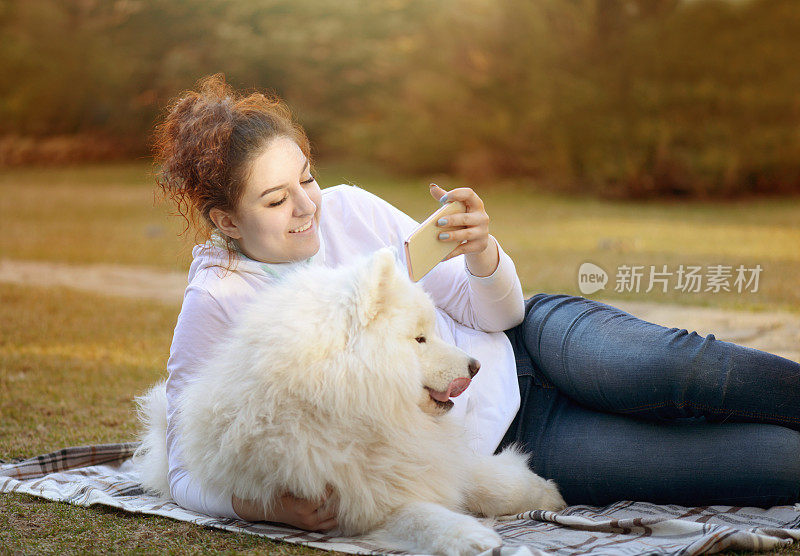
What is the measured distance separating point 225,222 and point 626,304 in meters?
4.12

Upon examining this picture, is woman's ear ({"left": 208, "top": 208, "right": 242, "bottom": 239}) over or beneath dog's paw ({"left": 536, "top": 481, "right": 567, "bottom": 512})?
over

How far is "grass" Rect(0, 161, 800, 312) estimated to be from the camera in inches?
277

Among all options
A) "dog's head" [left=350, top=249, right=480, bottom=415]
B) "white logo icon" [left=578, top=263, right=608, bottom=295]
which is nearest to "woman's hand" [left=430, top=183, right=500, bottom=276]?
"dog's head" [left=350, top=249, right=480, bottom=415]

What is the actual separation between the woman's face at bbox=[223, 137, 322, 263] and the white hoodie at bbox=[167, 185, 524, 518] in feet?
0.19

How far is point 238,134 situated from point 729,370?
4.96 ft

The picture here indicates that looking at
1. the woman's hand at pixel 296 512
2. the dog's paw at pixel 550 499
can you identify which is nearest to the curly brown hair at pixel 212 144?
the woman's hand at pixel 296 512

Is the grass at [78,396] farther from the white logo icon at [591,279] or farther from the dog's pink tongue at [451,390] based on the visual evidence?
the white logo icon at [591,279]

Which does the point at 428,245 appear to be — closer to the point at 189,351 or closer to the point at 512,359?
the point at 512,359

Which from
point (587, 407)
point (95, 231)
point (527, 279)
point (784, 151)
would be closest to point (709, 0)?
point (784, 151)

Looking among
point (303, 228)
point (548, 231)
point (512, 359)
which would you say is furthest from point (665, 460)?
point (548, 231)

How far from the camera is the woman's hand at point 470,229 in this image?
2.13 meters

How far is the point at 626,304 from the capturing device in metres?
5.79

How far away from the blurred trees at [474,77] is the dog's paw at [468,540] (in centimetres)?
1158

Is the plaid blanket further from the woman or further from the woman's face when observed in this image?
the woman's face
